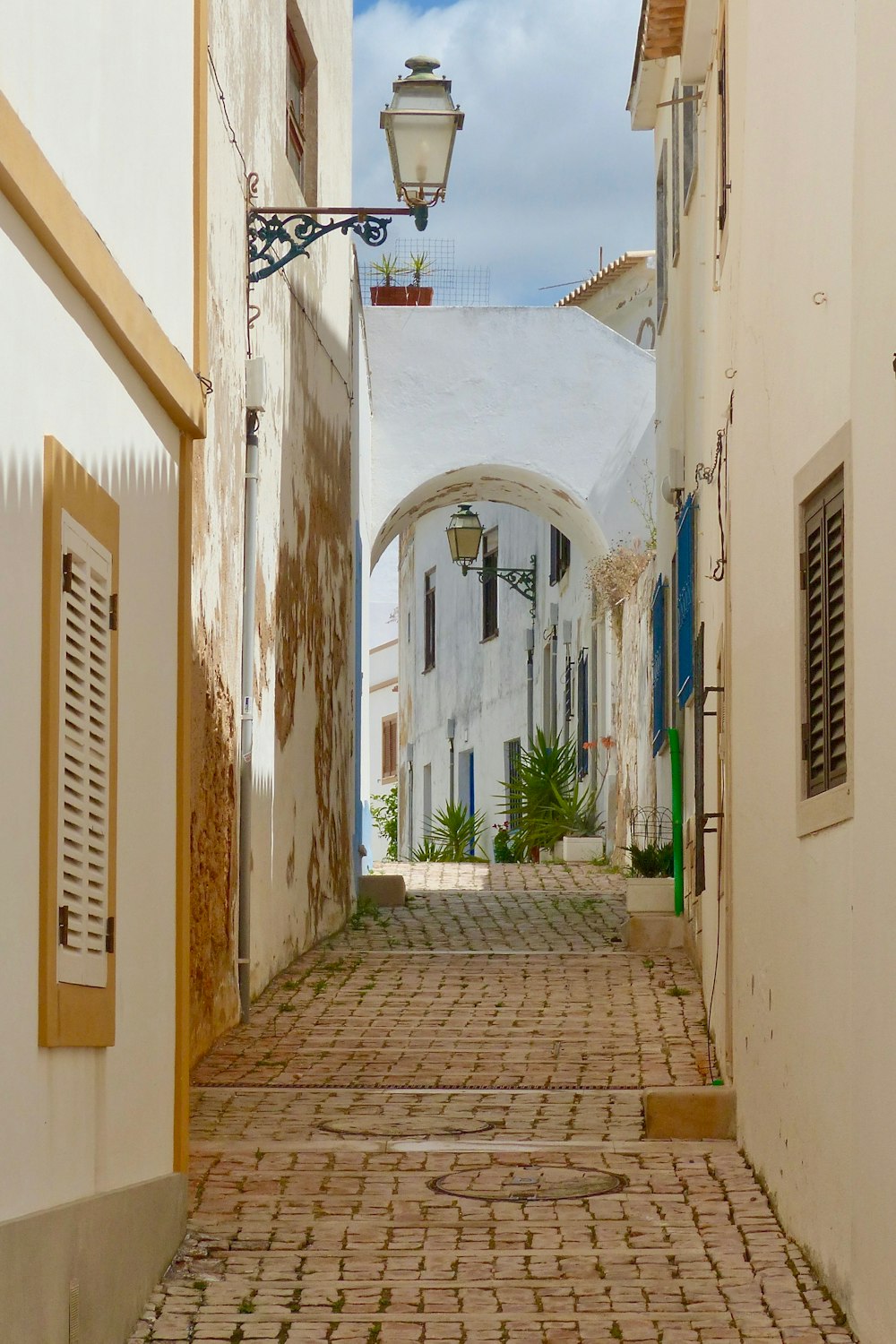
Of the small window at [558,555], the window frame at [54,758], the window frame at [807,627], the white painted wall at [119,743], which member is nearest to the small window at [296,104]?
the white painted wall at [119,743]

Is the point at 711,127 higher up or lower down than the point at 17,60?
higher up

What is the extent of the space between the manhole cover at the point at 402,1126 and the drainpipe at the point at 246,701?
7.84 ft

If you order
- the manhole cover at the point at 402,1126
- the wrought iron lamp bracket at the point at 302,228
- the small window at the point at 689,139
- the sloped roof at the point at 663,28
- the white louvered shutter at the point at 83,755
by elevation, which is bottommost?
the manhole cover at the point at 402,1126

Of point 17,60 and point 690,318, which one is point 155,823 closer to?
point 17,60

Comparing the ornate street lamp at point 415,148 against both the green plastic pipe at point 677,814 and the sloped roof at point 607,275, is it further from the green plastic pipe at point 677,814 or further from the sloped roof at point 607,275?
the sloped roof at point 607,275

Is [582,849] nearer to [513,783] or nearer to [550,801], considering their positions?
[550,801]

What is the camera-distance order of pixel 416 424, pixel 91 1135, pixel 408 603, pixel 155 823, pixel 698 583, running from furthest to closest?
pixel 408 603
pixel 416 424
pixel 698 583
pixel 155 823
pixel 91 1135

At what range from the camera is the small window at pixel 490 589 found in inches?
1185

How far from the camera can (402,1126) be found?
25.9 ft

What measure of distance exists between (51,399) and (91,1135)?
1.99 m

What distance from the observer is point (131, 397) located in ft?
18.9

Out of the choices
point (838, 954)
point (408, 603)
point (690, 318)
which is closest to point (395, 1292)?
point (838, 954)

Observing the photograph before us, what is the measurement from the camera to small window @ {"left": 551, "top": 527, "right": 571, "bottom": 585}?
81.3ft

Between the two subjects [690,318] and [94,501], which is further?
[690,318]
